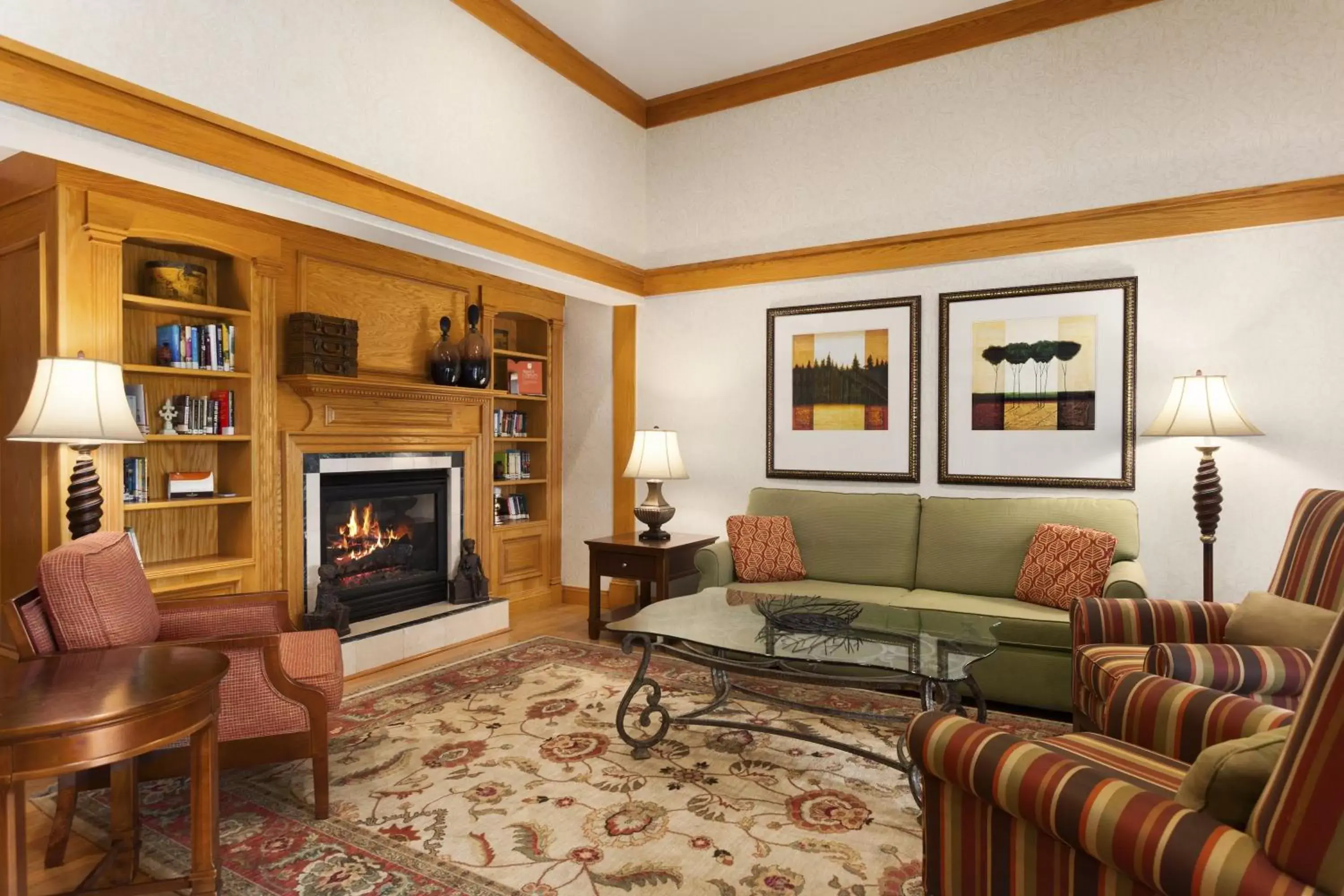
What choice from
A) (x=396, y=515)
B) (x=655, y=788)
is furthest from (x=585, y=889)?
(x=396, y=515)

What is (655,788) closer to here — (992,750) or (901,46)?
(992,750)

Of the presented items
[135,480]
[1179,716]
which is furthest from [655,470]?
[1179,716]

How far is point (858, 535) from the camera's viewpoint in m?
4.36

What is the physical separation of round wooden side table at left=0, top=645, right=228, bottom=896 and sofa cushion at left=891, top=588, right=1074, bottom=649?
7.94ft

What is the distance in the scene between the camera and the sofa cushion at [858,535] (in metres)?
4.25

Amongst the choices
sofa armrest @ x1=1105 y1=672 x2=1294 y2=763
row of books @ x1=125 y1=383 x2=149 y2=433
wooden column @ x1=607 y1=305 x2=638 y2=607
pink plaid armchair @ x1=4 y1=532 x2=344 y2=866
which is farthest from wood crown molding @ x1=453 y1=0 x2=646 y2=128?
sofa armrest @ x1=1105 y1=672 x2=1294 y2=763

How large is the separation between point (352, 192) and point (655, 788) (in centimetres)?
282

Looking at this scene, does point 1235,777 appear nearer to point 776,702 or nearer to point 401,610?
point 776,702

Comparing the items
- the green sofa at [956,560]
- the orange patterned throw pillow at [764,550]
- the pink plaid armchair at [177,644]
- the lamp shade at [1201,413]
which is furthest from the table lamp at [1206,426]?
the pink plaid armchair at [177,644]

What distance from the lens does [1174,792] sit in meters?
1.57

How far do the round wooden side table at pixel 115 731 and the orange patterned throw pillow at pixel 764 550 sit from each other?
2.72m

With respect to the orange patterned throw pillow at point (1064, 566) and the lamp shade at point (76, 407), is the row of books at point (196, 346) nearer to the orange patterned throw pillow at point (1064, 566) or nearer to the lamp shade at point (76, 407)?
the lamp shade at point (76, 407)

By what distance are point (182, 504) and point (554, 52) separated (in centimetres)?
322

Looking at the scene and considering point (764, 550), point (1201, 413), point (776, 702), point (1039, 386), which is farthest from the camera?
point (764, 550)
